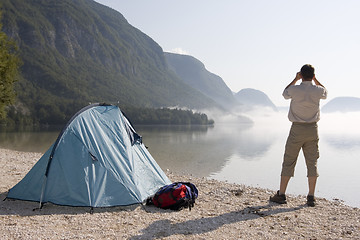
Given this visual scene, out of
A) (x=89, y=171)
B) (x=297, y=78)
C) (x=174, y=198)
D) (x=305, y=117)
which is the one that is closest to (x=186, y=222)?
(x=174, y=198)

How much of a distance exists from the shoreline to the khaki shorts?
961 mm

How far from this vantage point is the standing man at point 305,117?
23.1ft

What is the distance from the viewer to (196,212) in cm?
677

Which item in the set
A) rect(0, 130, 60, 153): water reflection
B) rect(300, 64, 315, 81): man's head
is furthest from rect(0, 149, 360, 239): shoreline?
rect(0, 130, 60, 153): water reflection

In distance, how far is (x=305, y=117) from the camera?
23.3 feet

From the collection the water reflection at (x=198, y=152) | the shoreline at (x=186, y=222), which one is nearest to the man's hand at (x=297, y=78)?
the shoreline at (x=186, y=222)

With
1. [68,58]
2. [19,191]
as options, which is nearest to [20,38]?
[68,58]

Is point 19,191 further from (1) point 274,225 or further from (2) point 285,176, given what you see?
(2) point 285,176

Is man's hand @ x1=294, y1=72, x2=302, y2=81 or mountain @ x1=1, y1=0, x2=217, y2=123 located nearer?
man's hand @ x1=294, y1=72, x2=302, y2=81

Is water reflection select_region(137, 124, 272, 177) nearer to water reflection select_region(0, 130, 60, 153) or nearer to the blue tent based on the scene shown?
water reflection select_region(0, 130, 60, 153)

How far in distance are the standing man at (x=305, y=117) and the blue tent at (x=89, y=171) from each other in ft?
11.2

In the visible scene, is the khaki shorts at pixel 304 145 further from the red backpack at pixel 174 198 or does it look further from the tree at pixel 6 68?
the tree at pixel 6 68

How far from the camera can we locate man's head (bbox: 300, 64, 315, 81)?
7.06 m

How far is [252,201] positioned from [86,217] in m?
4.18
